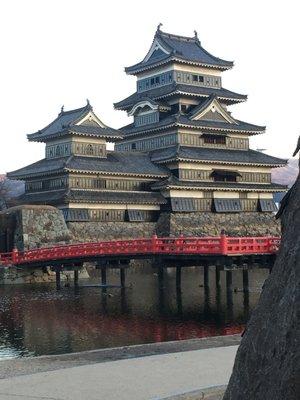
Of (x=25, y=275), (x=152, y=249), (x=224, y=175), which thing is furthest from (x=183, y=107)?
(x=152, y=249)

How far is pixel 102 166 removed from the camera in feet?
161

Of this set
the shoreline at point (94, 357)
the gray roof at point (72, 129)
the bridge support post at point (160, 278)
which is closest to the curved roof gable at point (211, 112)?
the gray roof at point (72, 129)

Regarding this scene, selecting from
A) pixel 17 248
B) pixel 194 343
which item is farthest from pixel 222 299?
pixel 17 248

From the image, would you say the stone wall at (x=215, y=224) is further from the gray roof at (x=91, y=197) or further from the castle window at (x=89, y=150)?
the castle window at (x=89, y=150)

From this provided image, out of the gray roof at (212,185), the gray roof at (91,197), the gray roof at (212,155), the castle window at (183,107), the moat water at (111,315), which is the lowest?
the moat water at (111,315)

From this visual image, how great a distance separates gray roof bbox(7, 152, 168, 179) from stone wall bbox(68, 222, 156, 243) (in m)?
4.20

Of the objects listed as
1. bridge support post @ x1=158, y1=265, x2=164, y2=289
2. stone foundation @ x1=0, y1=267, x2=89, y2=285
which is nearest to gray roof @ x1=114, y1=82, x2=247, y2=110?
stone foundation @ x1=0, y1=267, x2=89, y2=285

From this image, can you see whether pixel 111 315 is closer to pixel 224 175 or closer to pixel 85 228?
pixel 85 228

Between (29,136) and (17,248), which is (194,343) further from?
(29,136)

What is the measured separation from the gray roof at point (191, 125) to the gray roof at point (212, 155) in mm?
1981

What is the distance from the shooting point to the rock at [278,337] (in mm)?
5203

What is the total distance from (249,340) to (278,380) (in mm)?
722

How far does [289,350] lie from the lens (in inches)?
206

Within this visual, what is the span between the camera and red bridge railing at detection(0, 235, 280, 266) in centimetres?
2944
